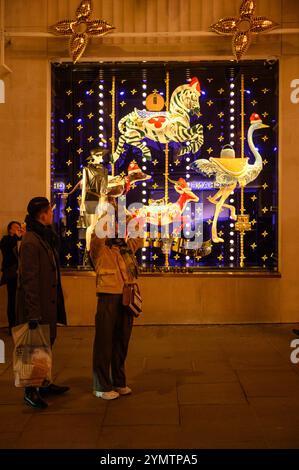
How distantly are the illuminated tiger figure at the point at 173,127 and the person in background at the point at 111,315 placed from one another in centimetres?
405

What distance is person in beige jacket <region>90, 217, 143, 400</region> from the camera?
518 cm

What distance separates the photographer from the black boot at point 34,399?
4984mm

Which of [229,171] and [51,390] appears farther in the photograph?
[229,171]

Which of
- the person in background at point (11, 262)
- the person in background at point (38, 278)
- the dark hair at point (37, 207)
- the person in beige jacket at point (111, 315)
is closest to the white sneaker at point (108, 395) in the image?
the person in beige jacket at point (111, 315)

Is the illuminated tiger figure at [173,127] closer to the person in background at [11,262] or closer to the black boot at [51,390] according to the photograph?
the person in background at [11,262]

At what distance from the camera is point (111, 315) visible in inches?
204

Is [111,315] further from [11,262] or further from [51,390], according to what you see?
[11,262]

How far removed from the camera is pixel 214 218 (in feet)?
29.6

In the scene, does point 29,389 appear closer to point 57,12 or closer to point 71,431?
point 71,431

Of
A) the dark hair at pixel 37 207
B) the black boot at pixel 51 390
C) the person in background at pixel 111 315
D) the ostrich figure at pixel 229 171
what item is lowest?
the black boot at pixel 51 390

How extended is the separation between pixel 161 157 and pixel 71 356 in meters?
3.65

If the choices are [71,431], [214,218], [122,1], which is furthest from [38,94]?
[71,431]

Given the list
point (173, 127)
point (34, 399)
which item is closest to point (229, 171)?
point (173, 127)

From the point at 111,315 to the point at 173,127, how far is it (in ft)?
15.4
